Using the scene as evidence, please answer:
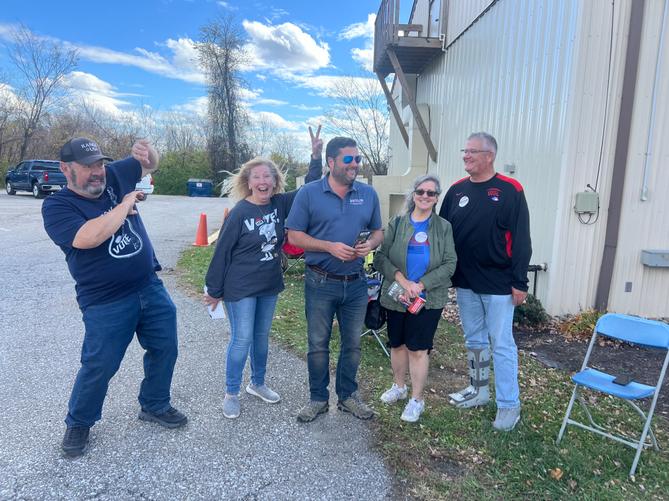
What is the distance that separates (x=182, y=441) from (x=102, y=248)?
1342mm

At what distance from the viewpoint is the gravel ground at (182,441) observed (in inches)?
102

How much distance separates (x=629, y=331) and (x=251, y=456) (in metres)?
2.69

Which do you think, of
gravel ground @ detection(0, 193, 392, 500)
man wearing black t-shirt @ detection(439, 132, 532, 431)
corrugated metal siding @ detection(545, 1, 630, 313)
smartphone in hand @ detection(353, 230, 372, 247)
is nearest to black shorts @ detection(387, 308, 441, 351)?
man wearing black t-shirt @ detection(439, 132, 532, 431)

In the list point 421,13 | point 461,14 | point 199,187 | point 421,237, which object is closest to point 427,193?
point 421,237

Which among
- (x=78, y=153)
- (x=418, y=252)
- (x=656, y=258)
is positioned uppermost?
(x=78, y=153)

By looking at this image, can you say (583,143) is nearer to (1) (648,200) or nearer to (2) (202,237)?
(1) (648,200)

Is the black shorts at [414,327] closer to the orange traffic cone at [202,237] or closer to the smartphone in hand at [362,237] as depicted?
the smartphone in hand at [362,237]

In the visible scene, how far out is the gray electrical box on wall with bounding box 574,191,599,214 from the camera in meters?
5.33

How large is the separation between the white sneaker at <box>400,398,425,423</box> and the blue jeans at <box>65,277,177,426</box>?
168 cm

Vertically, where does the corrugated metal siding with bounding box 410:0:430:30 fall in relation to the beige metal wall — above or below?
above

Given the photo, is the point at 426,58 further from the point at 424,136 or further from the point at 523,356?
the point at 523,356

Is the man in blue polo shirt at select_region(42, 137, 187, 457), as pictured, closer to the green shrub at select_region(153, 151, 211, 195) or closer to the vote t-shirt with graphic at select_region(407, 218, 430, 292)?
the vote t-shirt with graphic at select_region(407, 218, 430, 292)

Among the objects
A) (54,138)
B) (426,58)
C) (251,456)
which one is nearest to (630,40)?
(251,456)

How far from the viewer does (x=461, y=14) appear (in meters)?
8.98
